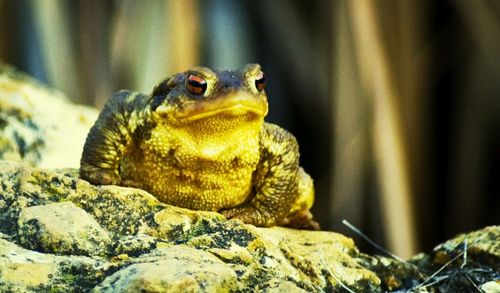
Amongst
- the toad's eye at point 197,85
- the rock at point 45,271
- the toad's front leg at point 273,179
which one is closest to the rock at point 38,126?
the toad's front leg at point 273,179

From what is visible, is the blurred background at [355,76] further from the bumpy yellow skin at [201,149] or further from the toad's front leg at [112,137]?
the toad's front leg at [112,137]

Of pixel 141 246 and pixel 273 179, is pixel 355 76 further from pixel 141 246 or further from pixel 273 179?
pixel 141 246

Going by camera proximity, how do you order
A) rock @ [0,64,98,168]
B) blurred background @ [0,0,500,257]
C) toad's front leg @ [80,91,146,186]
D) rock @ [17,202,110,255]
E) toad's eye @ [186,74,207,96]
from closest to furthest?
rock @ [17,202,110,255] < toad's eye @ [186,74,207,96] < toad's front leg @ [80,91,146,186] < rock @ [0,64,98,168] < blurred background @ [0,0,500,257]

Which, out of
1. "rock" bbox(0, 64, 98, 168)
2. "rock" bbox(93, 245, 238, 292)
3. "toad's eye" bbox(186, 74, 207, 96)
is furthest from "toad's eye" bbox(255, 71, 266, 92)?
"rock" bbox(0, 64, 98, 168)

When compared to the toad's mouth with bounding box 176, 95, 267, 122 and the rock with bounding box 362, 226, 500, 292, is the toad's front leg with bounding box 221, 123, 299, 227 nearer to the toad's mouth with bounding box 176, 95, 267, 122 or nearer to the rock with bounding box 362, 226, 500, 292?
the toad's mouth with bounding box 176, 95, 267, 122

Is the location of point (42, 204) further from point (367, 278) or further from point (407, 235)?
point (407, 235)

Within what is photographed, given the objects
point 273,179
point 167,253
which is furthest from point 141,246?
point 273,179
